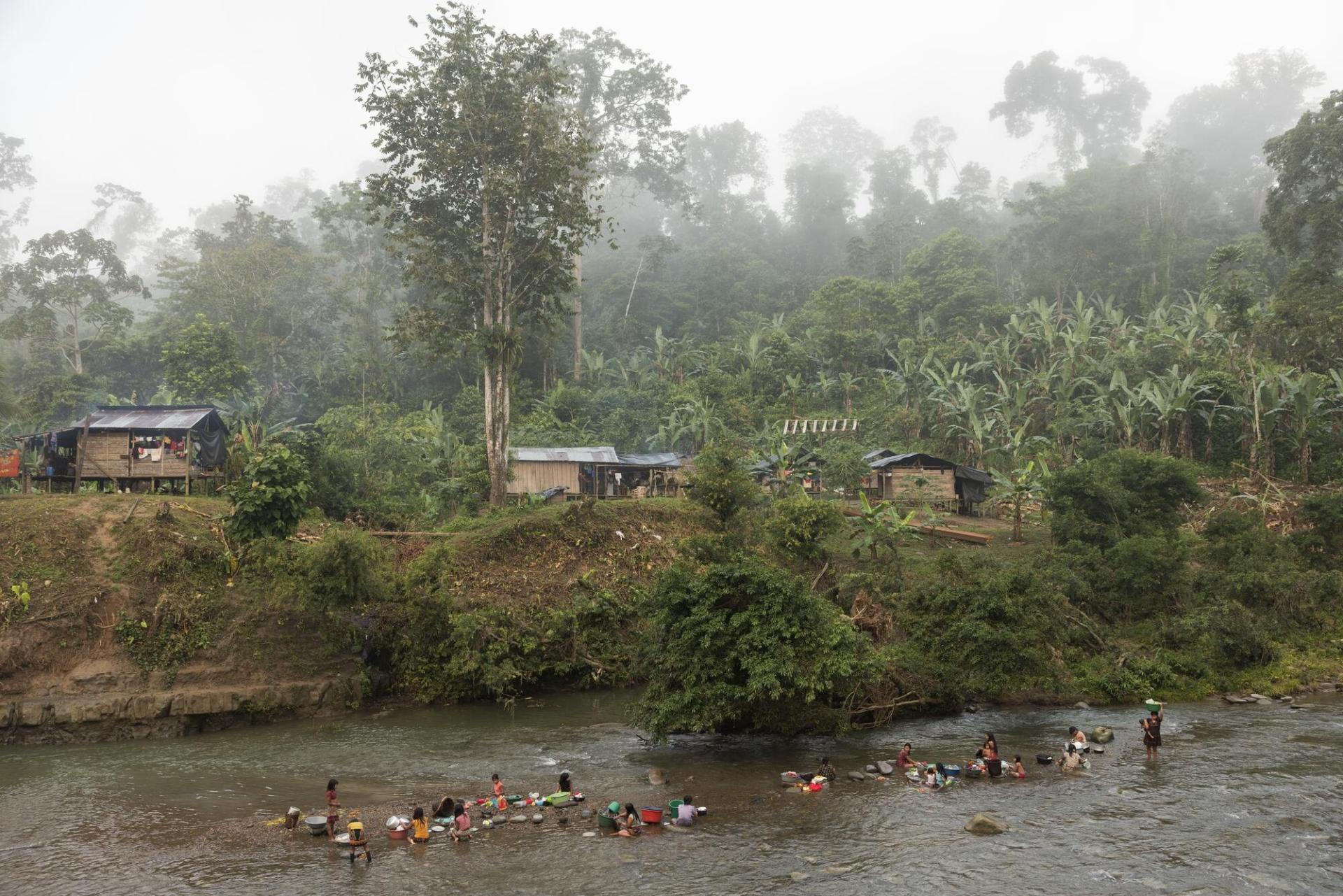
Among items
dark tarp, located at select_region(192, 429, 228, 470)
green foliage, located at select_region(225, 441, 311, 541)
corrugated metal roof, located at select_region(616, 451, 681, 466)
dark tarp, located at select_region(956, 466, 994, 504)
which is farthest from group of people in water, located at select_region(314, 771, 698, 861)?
A: dark tarp, located at select_region(956, 466, 994, 504)

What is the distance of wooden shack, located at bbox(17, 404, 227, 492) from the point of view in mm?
26406

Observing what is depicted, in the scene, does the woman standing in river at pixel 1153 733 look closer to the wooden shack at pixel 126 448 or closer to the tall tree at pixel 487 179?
the tall tree at pixel 487 179

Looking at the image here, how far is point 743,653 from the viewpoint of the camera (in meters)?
16.1

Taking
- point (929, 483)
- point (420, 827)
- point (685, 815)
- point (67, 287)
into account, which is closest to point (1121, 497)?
point (929, 483)

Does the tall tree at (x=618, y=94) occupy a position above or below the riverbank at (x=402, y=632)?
above

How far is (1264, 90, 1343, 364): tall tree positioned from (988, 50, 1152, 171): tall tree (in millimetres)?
48165

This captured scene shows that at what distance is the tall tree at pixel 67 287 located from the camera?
139 feet

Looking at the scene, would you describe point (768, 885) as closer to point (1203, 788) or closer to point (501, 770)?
point (501, 770)

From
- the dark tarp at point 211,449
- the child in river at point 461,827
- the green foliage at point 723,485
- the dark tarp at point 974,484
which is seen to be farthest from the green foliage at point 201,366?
the dark tarp at point 974,484

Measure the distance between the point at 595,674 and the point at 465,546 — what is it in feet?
17.3

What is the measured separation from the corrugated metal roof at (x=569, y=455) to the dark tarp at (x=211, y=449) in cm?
948

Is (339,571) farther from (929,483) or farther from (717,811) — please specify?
(929,483)

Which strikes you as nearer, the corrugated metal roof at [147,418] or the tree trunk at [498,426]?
the corrugated metal roof at [147,418]

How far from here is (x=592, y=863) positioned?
1207 centimetres
